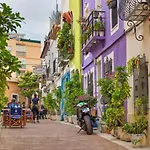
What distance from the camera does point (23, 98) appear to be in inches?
2373

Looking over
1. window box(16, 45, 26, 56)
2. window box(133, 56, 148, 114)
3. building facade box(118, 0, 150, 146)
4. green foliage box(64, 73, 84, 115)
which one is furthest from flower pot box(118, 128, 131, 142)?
window box(16, 45, 26, 56)

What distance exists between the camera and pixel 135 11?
10.5m

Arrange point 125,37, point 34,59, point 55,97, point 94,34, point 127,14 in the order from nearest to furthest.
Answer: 1. point 127,14
2. point 125,37
3. point 94,34
4. point 55,97
5. point 34,59

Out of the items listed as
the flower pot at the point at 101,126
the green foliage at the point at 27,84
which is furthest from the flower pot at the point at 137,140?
the green foliage at the point at 27,84

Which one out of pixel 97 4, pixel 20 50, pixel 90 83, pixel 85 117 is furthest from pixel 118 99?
pixel 20 50

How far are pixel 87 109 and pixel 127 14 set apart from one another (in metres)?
4.67

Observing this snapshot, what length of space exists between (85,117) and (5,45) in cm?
977

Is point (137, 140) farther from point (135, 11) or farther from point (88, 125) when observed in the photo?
point (88, 125)

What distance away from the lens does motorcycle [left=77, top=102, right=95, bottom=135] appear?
1433cm

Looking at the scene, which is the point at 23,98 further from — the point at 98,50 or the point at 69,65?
the point at 98,50

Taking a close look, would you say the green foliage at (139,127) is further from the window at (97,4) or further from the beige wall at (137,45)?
the window at (97,4)

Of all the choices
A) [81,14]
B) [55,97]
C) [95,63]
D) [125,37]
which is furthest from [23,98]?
[125,37]

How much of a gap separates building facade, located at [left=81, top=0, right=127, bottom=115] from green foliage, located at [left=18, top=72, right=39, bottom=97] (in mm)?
34671

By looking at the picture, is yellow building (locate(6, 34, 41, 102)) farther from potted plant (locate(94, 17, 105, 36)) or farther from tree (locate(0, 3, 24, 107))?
tree (locate(0, 3, 24, 107))
